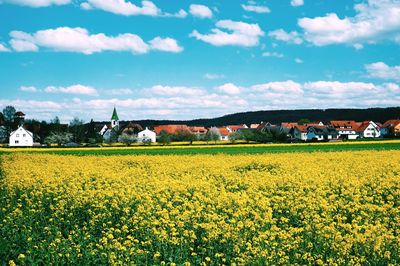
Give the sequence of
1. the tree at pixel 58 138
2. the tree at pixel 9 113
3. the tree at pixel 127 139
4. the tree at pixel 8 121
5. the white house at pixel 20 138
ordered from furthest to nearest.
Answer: the tree at pixel 9 113
the tree at pixel 8 121
the white house at pixel 20 138
the tree at pixel 58 138
the tree at pixel 127 139

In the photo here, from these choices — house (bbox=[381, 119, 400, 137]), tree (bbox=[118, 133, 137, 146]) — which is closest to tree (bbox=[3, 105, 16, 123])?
tree (bbox=[118, 133, 137, 146])

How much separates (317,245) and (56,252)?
190 inches

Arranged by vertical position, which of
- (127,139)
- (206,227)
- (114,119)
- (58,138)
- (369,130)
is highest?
(114,119)

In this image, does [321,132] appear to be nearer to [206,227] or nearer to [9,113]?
[9,113]

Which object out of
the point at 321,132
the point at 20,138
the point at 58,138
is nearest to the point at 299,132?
the point at 321,132

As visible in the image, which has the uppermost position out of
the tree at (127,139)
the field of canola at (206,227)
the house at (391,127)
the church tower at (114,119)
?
the church tower at (114,119)

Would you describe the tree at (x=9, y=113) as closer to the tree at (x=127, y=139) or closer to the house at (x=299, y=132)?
the tree at (x=127, y=139)

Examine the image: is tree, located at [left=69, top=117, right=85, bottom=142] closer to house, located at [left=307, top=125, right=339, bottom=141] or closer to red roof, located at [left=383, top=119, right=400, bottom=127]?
house, located at [left=307, top=125, right=339, bottom=141]

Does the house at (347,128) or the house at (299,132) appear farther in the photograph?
the house at (347,128)

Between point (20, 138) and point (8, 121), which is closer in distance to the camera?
point (20, 138)

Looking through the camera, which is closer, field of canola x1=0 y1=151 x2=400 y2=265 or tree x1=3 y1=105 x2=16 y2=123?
field of canola x1=0 y1=151 x2=400 y2=265

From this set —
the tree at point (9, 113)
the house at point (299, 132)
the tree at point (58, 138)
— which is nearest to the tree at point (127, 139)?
the tree at point (58, 138)

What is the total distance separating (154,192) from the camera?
12828mm

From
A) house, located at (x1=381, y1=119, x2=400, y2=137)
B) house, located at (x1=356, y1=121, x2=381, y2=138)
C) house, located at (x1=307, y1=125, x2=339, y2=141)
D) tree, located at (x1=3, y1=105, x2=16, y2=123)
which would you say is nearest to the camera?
tree, located at (x1=3, y1=105, x2=16, y2=123)
